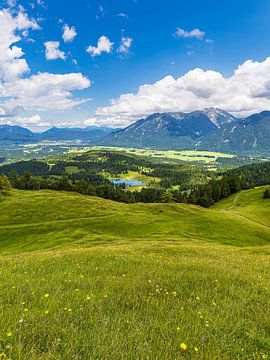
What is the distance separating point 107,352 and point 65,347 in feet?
3.28

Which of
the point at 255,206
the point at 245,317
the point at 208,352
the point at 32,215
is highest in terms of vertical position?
the point at 208,352

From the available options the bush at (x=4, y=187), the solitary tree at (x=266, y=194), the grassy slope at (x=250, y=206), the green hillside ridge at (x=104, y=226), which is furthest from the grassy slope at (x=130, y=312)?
the solitary tree at (x=266, y=194)

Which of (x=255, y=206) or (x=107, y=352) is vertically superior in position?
(x=107, y=352)

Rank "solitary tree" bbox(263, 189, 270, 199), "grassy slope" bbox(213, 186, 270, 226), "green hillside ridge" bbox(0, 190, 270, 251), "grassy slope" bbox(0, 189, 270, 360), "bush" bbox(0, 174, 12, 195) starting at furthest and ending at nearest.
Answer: "solitary tree" bbox(263, 189, 270, 199)
"bush" bbox(0, 174, 12, 195)
"grassy slope" bbox(213, 186, 270, 226)
"green hillside ridge" bbox(0, 190, 270, 251)
"grassy slope" bbox(0, 189, 270, 360)

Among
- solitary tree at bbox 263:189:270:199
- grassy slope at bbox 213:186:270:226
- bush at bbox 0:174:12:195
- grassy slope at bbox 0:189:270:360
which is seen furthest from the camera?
solitary tree at bbox 263:189:270:199

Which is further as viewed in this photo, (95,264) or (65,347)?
(95,264)

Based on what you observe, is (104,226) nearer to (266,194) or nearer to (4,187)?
(4,187)

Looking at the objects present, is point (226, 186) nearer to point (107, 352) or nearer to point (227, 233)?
point (227, 233)

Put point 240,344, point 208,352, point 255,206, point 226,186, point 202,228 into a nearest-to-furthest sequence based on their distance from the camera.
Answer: point 208,352 < point 240,344 < point 202,228 < point 255,206 < point 226,186

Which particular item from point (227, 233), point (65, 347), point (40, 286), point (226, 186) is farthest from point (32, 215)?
point (226, 186)

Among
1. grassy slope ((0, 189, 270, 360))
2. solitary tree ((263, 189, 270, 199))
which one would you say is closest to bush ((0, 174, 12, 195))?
grassy slope ((0, 189, 270, 360))

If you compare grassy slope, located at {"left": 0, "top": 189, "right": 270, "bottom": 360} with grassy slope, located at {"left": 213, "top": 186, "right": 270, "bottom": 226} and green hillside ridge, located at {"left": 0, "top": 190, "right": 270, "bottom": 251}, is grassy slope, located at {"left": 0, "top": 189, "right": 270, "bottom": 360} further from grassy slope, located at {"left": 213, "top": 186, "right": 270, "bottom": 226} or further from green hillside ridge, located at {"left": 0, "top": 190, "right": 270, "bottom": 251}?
grassy slope, located at {"left": 213, "top": 186, "right": 270, "bottom": 226}

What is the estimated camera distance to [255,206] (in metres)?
115

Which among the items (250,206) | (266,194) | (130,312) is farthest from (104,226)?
(266,194)
